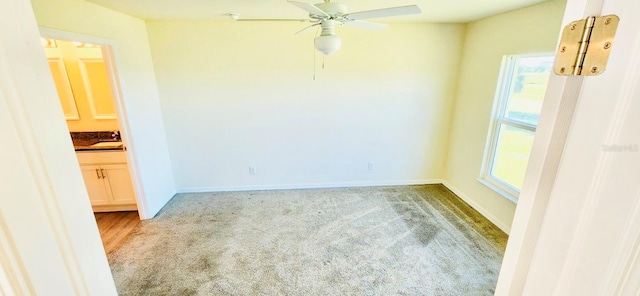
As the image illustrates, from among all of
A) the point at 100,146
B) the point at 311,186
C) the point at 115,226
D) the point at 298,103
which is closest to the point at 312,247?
the point at 311,186

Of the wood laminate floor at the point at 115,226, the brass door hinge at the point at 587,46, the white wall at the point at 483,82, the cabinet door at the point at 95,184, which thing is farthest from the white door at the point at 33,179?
the cabinet door at the point at 95,184

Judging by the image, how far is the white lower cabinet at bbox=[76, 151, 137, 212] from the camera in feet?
9.91

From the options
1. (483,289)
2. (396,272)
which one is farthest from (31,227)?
(483,289)

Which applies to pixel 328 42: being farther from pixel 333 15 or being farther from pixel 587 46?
pixel 587 46

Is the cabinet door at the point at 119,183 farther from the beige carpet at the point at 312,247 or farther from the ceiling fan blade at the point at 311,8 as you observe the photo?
the ceiling fan blade at the point at 311,8

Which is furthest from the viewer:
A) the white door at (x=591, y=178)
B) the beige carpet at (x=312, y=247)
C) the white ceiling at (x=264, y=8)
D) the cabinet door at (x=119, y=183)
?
the cabinet door at (x=119, y=183)

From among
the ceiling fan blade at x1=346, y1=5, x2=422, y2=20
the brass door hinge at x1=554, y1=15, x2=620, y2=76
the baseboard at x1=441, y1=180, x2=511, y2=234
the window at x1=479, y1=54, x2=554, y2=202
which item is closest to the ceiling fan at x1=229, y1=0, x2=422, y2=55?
the ceiling fan blade at x1=346, y1=5, x2=422, y2=20

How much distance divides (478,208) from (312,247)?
7.38ft

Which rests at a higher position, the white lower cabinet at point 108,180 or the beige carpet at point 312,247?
the white lower cabinet at point 108,180

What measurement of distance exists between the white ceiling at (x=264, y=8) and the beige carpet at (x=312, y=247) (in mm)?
2356

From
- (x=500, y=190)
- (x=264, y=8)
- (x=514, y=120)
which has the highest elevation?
(x=264, y=8)

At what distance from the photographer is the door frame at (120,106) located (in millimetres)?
2338

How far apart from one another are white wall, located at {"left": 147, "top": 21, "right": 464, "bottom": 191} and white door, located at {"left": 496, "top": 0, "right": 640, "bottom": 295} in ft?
10.4

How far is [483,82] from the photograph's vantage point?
3115 mm
